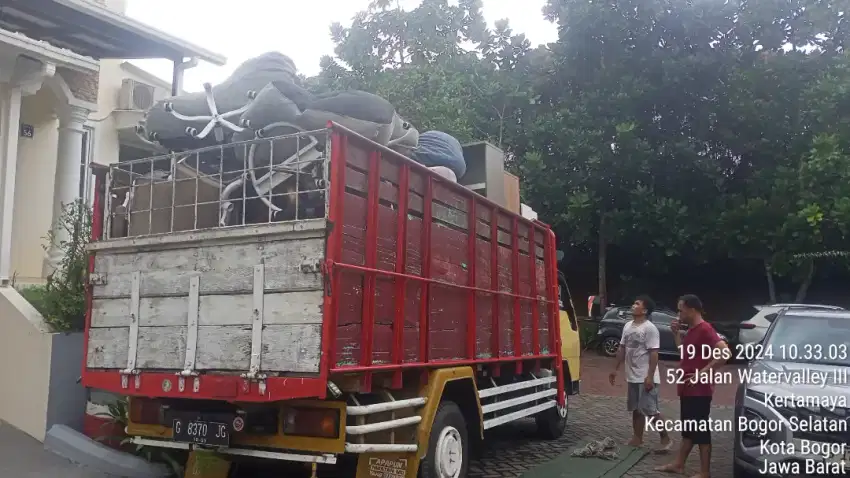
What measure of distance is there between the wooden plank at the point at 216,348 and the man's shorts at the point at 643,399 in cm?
471

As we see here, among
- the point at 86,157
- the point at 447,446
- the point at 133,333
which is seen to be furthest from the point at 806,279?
the point at 133,333

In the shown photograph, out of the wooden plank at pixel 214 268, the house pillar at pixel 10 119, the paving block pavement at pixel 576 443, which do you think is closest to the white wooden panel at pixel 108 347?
the wooden plank at pixel 214 268

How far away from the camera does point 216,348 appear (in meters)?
4.28

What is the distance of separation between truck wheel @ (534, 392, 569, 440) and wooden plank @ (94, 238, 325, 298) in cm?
475

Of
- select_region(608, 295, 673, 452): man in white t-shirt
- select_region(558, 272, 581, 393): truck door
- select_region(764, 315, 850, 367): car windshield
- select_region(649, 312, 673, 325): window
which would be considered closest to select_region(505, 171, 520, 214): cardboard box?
select_region(558, 272, 581, 393): truck door

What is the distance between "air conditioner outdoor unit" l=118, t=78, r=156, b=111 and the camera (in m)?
12.0

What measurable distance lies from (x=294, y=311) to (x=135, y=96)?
31.6ft

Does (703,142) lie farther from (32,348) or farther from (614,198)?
(32,348)

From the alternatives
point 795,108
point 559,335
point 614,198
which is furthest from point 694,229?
point 559,335

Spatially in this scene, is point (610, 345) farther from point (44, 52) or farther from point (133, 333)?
point (133, 333)

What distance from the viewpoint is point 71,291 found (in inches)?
254

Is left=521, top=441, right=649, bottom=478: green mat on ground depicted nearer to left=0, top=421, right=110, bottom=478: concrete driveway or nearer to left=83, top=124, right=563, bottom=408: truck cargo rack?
left=83, top=124, right=563, bottom=408: truck cargo rack

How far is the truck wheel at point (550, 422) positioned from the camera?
314 inches

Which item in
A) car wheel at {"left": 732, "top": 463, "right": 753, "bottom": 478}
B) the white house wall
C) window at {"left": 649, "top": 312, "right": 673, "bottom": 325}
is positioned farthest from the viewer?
window at {"left": 649, "top": 312, "right": 673, "bottom": 325}
